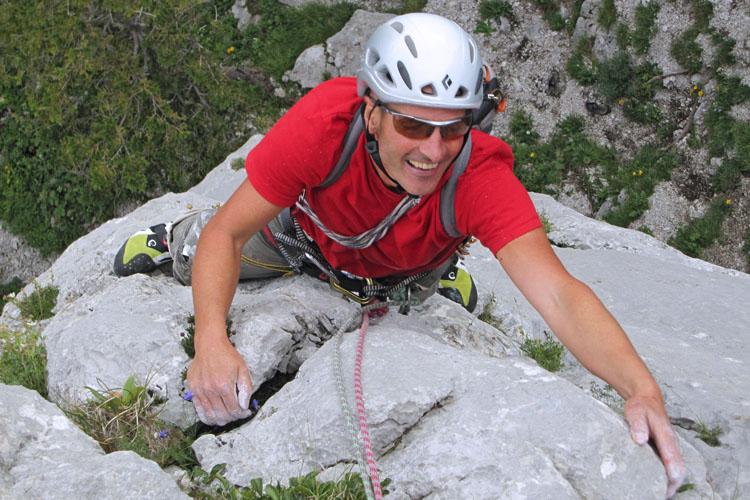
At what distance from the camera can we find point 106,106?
11719 millimetres

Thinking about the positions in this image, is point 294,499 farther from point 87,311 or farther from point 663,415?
point 87,311

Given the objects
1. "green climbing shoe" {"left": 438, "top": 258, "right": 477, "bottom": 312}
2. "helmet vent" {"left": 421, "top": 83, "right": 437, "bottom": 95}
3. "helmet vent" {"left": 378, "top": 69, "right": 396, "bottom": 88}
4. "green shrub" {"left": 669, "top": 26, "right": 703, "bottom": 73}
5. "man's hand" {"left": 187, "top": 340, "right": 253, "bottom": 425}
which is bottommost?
"green climbing shoe" {"left": 438, "top": 258, "right": 477, "bottom": 312}

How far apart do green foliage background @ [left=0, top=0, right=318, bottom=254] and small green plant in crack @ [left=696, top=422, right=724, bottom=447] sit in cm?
1048

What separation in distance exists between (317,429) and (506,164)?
179 centimetres

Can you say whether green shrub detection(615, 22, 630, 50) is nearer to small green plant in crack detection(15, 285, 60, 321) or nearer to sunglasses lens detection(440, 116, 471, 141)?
sunglasses lens detection(440, 116, 471, 141)

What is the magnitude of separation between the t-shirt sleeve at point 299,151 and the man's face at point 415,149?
211mm

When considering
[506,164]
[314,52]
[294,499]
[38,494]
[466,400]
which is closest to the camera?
[38,494]

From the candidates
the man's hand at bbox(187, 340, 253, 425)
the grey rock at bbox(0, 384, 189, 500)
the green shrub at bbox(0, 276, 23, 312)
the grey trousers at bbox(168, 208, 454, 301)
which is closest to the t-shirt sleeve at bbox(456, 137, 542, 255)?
the grey trousers at bbox(168, 208, 454, 301)

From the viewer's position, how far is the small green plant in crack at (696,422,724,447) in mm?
3719

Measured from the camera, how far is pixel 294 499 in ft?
9.10

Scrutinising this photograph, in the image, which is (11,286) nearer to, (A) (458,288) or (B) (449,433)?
(A) (458,288)

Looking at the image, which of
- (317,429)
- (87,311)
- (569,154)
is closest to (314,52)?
(569,154)

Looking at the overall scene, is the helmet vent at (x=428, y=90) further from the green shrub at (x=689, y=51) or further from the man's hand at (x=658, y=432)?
the green shrub at (x=689, y=51)

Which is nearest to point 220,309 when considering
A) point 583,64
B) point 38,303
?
point 38,303
